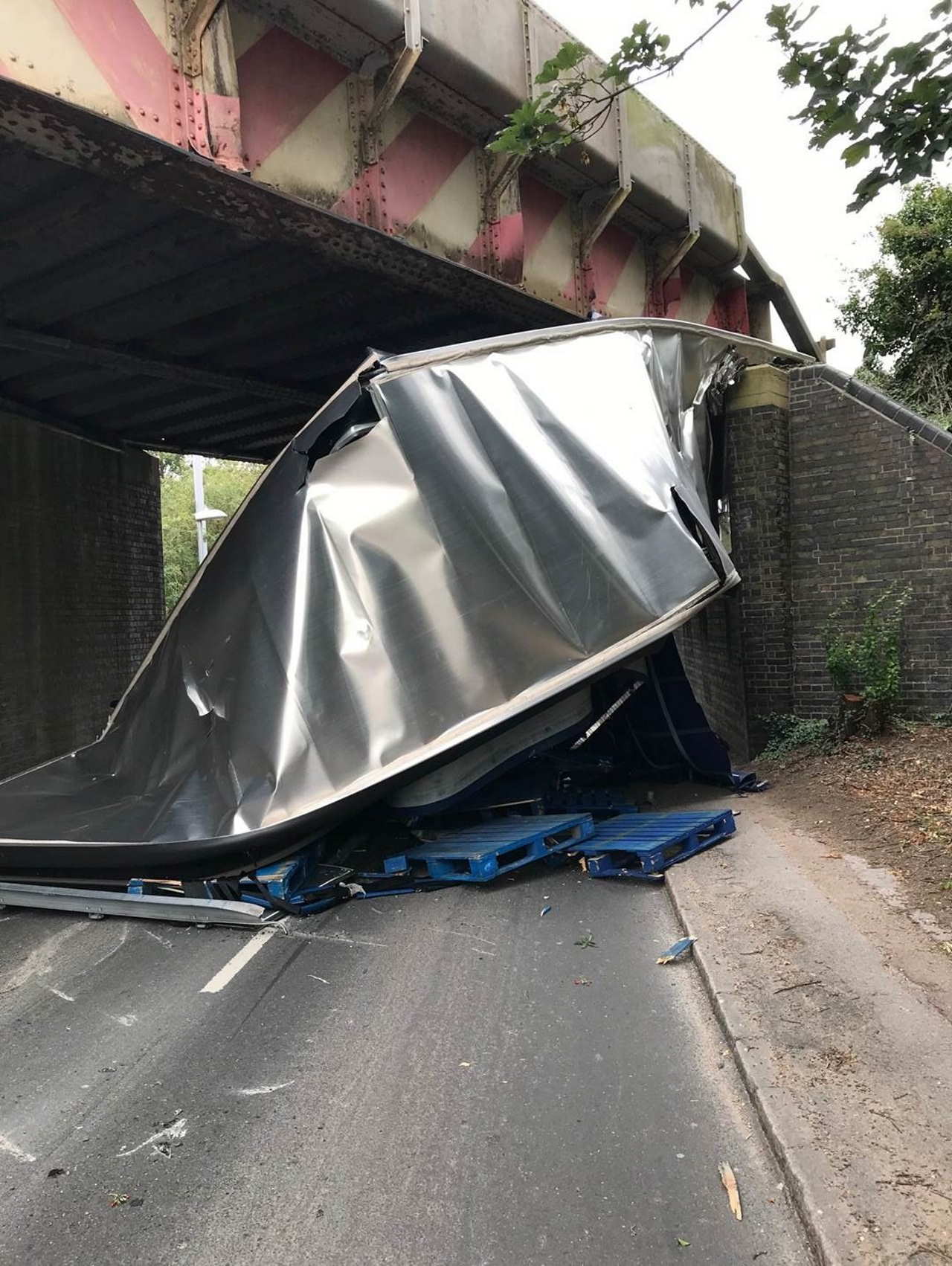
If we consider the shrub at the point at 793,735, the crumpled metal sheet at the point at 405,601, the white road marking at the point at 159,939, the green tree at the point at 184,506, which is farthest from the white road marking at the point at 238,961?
the green tree at the point at 184,506

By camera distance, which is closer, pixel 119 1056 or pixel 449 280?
pixel 119 1056

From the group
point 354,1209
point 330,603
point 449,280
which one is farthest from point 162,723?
point 354,1209

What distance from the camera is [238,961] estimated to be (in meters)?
4.58

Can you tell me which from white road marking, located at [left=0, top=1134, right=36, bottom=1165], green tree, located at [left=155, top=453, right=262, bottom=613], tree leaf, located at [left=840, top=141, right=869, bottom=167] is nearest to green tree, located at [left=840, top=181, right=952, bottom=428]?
tree leaf, located at [left=840, top=141, right=869, bottom=167]

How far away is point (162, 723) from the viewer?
6.40 m

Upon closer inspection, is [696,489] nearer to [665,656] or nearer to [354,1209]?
[665,656]

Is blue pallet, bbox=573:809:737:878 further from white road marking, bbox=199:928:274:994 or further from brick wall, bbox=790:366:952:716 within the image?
brick wall, bbox=790:366:952:716

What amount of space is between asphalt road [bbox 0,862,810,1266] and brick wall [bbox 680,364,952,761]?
185 inches

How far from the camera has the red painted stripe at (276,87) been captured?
518 centimetres

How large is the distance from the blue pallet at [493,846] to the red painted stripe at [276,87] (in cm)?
440

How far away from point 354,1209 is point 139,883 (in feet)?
10.4

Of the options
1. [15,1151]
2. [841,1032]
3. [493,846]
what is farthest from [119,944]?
[841,1032]

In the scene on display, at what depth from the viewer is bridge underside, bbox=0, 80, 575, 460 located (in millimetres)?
4969

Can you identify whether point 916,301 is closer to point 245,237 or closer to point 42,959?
point 245,237
